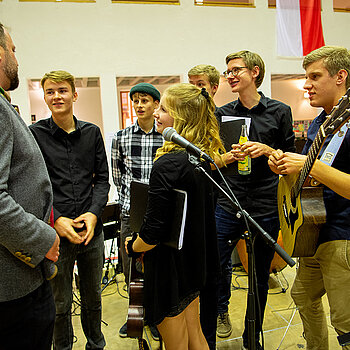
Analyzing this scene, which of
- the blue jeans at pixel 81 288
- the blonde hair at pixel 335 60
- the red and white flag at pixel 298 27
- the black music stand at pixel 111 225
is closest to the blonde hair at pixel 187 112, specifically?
the blonde hair at pixel 335 60

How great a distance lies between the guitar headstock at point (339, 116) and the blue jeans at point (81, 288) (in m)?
1.57

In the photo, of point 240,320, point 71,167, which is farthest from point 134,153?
point 240,320

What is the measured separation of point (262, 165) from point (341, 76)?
81 centimetres

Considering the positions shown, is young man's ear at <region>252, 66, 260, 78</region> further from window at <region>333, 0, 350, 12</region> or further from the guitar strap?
window at <region>333, 0, 350, 12</region>

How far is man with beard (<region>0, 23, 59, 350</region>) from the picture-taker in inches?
41.9

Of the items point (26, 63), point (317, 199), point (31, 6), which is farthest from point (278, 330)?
point (31, 6)

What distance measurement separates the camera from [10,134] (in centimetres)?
109

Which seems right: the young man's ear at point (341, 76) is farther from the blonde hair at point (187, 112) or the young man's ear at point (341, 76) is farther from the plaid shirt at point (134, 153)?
the plaid shirt at point (134, 153)

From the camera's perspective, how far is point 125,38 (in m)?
6.05

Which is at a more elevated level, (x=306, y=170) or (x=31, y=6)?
(x=31, y=6)

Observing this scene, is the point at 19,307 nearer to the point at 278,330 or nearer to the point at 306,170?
the point at 306,170

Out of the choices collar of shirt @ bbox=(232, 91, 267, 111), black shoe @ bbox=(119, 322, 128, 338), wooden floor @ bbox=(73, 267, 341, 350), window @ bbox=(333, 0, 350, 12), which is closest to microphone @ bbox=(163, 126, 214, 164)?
collar of shirt @ bbox=(232, 91, 267, 111)

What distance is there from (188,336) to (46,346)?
706 millimetres

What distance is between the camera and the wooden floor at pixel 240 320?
2408 mm
